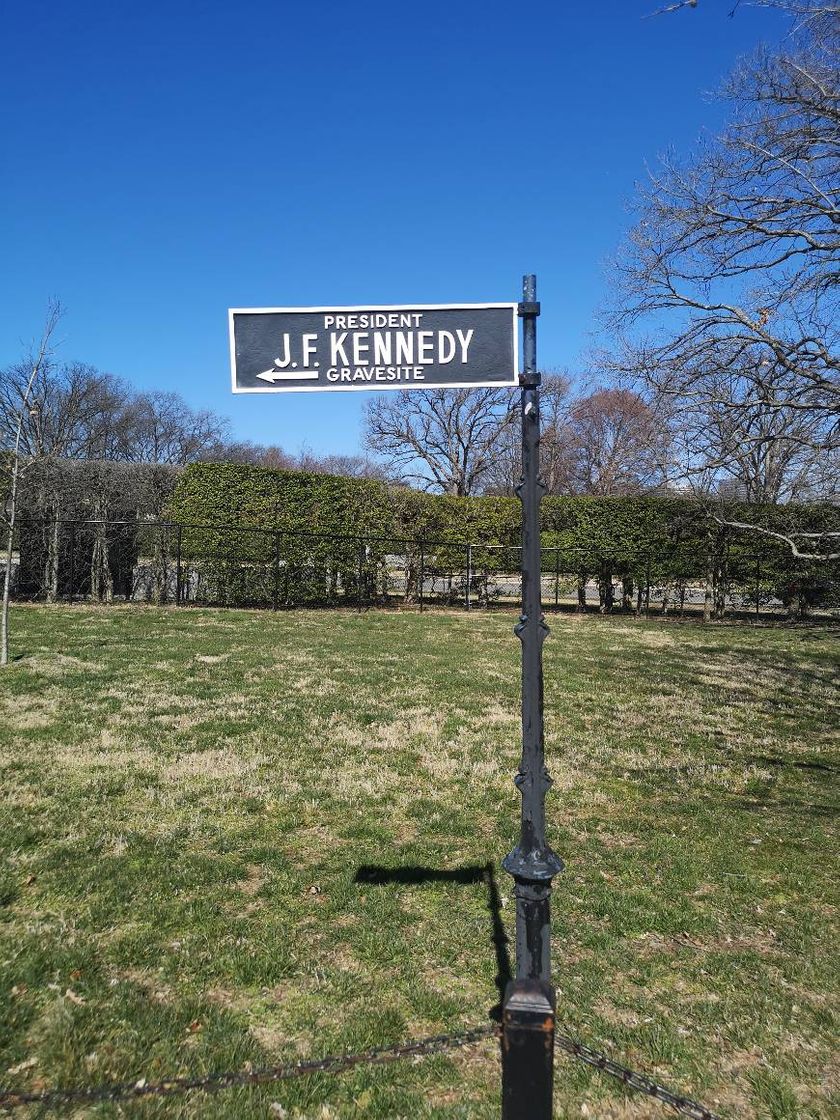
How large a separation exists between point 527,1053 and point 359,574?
53.3ft

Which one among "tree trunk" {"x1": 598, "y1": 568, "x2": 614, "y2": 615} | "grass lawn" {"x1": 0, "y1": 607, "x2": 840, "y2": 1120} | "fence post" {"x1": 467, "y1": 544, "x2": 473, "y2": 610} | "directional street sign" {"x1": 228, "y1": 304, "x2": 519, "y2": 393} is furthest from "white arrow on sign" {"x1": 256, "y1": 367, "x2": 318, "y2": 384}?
"tree trunk" {"x1": 598, "y1": 568, "x2": 614, "y2": 615}

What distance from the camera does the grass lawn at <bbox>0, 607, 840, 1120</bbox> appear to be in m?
2.37

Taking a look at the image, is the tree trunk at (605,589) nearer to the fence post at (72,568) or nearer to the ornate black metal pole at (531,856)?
the fence post at (72,568)

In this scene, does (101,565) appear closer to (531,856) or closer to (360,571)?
(360,571)

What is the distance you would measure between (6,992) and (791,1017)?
3004 millimetres

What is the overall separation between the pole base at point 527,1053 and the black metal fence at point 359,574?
1505cm

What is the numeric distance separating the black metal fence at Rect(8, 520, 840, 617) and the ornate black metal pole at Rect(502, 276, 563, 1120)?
1478 cm

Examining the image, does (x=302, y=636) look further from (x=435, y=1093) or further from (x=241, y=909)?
(x=435, y=1093)

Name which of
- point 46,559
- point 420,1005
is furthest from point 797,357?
point 46,559

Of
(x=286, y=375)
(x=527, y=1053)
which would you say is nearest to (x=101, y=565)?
(x=286, y=375)

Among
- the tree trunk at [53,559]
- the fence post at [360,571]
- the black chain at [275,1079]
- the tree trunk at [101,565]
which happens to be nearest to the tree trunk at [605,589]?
the fence post at [360,571]

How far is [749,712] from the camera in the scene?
788cm

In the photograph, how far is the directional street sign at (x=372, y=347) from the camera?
6.77ft

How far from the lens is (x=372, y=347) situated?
2.09m
